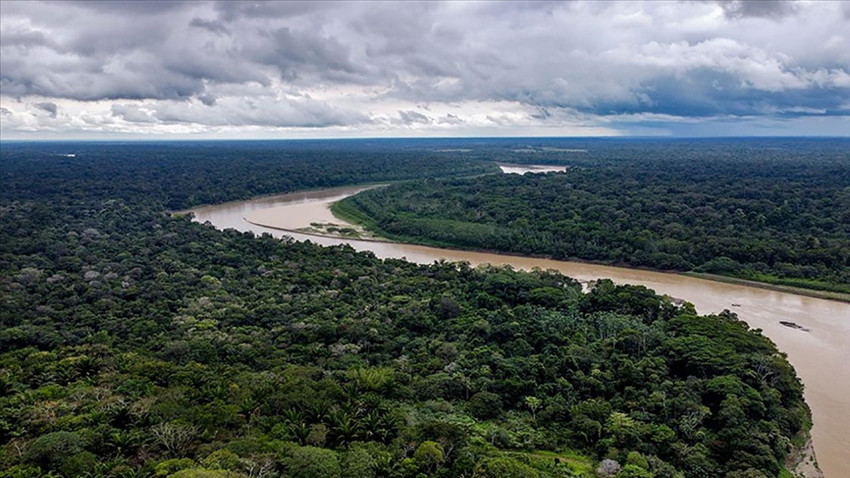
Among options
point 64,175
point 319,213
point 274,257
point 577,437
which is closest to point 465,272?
point 274,257

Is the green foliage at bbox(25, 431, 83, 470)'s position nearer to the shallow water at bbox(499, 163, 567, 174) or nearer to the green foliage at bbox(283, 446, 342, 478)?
the green foliage at bbox(283, 446, 342, 478)

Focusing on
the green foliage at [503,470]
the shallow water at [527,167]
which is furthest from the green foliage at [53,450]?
the shallow water at [527,167]

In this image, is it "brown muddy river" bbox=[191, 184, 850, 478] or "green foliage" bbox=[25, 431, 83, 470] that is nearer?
"green foliage" bbox=[25, 431, 83, 470]

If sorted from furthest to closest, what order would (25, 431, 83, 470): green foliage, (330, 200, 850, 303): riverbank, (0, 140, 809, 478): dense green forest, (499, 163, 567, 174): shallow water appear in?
(499, 163, 567, 174): shallow water → (330, 200, 850, 303): riverbank → (0, 140, 809, 478): dense green forest → (25, 431, 83, 470): green foliage

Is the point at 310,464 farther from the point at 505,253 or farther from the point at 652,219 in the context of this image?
the point at 652,219

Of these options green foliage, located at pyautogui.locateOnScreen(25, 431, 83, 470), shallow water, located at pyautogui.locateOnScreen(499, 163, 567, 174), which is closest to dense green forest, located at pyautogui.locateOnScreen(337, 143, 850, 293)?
green foliage, located at pyautogui.locateOnScreen(25, 431, 83, 470)
